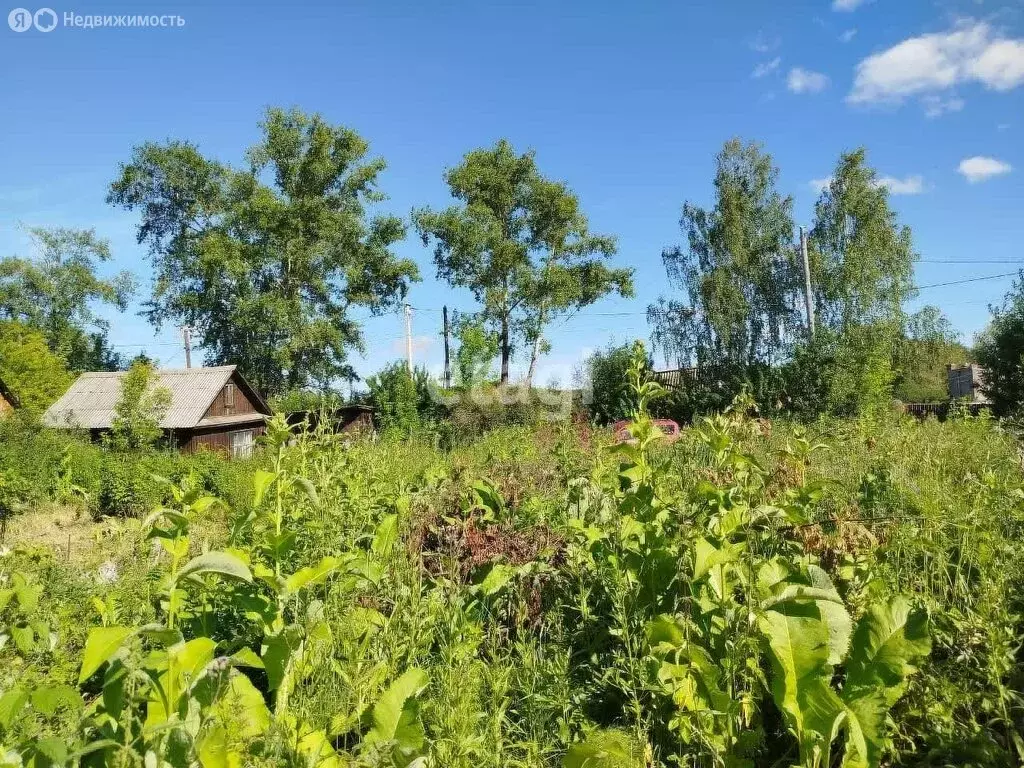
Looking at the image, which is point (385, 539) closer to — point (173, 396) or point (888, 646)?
point (888, 646)

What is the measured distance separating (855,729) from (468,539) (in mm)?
1756

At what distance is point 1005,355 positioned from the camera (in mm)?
19500

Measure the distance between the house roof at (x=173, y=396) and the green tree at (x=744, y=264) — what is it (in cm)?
1880

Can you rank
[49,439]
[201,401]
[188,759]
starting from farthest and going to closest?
[201,401]
[49,439]
[188,759]

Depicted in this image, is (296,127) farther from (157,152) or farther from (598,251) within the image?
(598,251)

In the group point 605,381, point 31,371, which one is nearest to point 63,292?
point 31,371

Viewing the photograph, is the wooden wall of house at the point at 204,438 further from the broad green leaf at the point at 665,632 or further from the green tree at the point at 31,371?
the broad green leaf at the point at 665,632

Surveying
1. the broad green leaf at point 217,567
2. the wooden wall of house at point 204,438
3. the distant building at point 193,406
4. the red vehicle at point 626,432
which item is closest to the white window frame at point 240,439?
the distant building at point 193,406

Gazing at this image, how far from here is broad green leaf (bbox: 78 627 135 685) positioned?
139cm

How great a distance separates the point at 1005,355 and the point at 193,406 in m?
26.5

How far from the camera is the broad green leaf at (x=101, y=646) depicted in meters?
1.39

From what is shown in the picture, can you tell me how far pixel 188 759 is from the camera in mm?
1408

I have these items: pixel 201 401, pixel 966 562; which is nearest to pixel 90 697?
pixel 966 562

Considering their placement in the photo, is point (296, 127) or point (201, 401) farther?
point (296, 127)
